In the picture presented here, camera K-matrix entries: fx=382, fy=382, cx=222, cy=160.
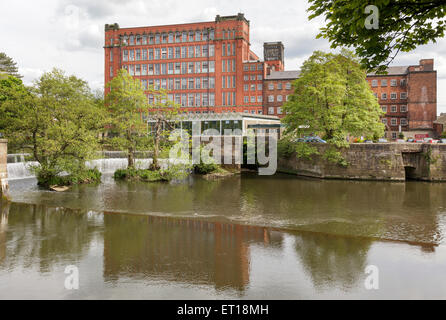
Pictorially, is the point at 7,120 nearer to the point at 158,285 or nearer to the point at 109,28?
the point at 158,285

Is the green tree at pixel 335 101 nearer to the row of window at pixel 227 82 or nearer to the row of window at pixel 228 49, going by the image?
the row of window at pixel 227 82

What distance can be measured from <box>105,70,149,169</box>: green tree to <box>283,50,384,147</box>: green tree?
50.5ft

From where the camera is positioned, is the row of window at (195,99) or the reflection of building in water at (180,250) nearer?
the reflection of building in water at (180,250)

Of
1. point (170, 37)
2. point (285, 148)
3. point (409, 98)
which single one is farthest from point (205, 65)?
point (285, 148)

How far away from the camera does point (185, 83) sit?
84.5 metres

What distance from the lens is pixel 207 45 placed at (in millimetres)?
82750

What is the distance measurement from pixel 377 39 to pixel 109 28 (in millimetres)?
88121

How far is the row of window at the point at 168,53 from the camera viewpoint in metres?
82.9

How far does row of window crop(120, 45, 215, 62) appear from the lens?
82938 mm

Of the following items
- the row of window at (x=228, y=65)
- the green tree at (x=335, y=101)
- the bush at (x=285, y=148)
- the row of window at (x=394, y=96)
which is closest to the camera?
the green tree at (x=335, y=101)

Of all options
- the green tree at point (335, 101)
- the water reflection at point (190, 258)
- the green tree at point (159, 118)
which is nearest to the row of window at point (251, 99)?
the green tree at point (335, 101)

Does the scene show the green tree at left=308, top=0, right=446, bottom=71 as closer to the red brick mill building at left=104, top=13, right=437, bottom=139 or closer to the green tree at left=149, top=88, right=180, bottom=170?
the green tree at left=149, top=88, right=180, bottom=170

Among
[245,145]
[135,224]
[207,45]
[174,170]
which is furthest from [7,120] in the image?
[207,45]

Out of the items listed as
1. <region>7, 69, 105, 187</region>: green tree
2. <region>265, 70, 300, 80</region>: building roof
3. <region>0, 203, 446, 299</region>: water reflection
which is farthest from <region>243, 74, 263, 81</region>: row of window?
<region>0, 203, 446, 299</region>: water reflection
